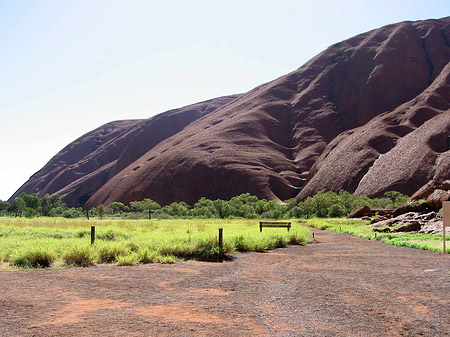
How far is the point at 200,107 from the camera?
6555 inches

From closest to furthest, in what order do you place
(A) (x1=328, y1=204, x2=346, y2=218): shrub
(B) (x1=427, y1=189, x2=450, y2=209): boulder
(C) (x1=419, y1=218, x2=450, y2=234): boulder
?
1. (C) (x1=419, y1=218, x2=450, y2=234): boulder
2. (B) (x1=427, y1=189, x2=450, y2=209): boulder
3. (A) (x1=328, y1=204, x2=346, y2=218): shrub

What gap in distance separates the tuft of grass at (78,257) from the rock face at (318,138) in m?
60.4

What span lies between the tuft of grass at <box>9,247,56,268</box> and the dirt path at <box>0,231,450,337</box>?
3.49 feet

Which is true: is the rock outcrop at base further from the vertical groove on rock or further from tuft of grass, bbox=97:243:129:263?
the vertical groove on rock

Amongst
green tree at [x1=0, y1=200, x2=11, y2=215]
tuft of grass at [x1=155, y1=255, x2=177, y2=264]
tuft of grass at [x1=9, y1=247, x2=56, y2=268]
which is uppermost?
tuft of grass at [x1=9, y1=247, x2=56, y2=268]

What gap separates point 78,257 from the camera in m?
11.5

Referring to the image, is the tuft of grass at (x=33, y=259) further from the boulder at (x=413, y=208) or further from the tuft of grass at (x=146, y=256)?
the boulder at (x=413, y=208)

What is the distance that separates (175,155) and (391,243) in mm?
87110

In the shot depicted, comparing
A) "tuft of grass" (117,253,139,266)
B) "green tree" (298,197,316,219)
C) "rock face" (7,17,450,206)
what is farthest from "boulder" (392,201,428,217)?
"rock face" (7,17,450,206)

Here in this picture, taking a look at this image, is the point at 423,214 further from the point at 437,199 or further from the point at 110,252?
the point at 110,252

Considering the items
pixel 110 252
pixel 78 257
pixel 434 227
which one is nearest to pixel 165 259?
pixel 110 252

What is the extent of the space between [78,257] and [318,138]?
327ft

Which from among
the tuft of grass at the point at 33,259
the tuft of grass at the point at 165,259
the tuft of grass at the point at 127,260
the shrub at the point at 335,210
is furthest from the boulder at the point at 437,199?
the shrub at the point at 335,210

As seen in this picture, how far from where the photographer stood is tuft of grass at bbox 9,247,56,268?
11156 mm
